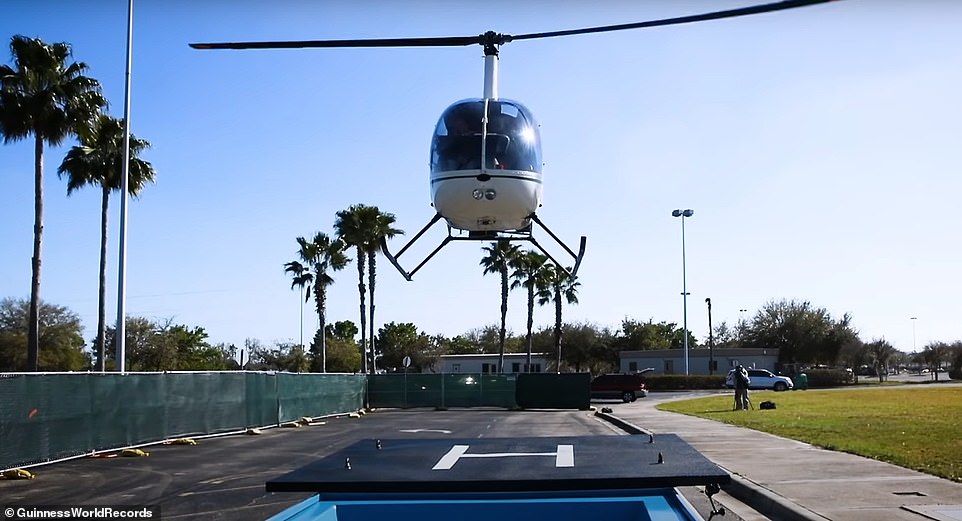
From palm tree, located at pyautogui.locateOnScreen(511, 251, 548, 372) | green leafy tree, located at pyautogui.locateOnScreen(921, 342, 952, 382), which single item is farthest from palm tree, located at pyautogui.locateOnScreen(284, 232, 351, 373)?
green leafy tree, located at pyautogui.locateOnScreen(921, 342, 952, 382)

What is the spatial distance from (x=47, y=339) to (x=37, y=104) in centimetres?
3270

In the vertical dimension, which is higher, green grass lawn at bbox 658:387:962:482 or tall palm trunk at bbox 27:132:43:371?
tall palm trunk at bbox 27:132:43:371

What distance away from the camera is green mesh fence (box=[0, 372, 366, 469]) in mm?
15859

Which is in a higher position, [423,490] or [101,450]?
[423,490]

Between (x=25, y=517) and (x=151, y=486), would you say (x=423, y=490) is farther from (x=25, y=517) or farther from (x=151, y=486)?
(x=151, y=486)

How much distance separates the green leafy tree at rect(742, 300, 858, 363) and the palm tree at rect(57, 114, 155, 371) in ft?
219

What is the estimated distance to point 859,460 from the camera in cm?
1417

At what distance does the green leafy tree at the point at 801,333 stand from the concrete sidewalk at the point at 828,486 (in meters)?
74.3

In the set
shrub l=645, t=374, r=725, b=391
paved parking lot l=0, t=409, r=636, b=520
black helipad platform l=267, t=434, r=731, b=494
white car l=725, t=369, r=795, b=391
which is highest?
black helipad platform l=267, t=434, r=731, b=494

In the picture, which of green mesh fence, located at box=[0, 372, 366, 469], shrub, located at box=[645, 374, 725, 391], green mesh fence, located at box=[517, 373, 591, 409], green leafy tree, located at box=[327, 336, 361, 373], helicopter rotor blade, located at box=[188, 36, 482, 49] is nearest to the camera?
helicopter rotor blade, located at box=[188, 36, 482, 49]

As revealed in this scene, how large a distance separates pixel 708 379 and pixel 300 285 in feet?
100

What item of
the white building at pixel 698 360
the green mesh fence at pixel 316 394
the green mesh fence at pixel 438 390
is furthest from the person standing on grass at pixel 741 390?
the white building at pixel 698 360

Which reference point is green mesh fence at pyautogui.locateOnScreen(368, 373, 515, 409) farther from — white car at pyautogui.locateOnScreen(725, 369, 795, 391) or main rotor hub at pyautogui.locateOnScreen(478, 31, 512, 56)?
main rotor hub at pyautogui.locateOnScreen(478, 31, 512, 56)

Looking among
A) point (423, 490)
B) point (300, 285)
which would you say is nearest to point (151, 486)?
point (423, 490)
